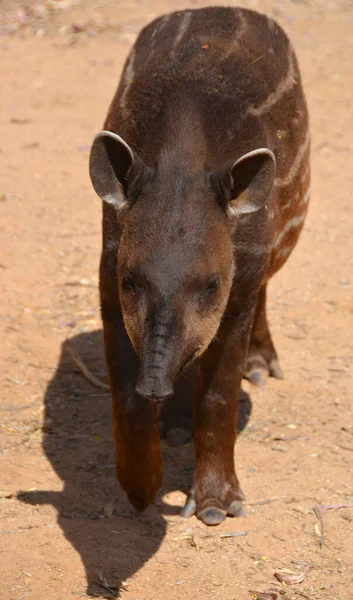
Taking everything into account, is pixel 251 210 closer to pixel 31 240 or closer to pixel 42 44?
pixel 31 240

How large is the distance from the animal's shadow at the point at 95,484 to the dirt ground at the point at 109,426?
11mm

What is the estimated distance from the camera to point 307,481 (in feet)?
19.0

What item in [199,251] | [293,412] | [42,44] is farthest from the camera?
[42,44]

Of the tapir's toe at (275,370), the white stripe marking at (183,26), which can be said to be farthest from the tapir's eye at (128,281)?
the tapir's toe at (275,370)

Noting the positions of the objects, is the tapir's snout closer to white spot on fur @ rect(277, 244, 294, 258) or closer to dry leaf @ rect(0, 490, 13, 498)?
dry leaf @ rect(0, 490, 13, 498)

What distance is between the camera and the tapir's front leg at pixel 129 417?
5117 mm

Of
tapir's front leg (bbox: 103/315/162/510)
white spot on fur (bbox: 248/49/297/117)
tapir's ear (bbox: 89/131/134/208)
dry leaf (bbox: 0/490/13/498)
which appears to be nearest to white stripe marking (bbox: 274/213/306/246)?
white spot on fur (bbox: 248/49/297/117)

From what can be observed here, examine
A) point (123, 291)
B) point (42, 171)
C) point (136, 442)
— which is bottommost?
point (42, 171)

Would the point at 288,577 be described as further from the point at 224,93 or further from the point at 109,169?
the point at 224,93

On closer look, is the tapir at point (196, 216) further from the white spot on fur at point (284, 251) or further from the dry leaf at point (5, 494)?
the dry leaf at point (5, 494)

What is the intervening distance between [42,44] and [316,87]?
368cm

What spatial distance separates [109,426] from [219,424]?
3.43ft

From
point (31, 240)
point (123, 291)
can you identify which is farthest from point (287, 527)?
point (31, 240)

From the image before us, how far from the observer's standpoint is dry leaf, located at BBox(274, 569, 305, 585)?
4902mm
